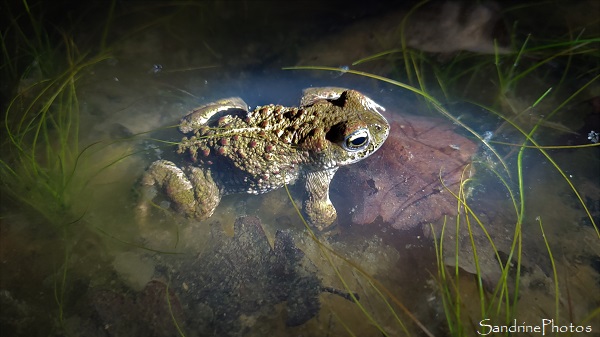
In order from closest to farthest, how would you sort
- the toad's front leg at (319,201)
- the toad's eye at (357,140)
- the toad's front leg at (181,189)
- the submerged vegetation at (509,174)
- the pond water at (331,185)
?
1. the submerged vegetation at (509,174)
2. the pond water at (331,185)
3. the toad's eye at (357,140)
4. the toad's front leg at (181,189)
5. the toad's front leg at (319,201)

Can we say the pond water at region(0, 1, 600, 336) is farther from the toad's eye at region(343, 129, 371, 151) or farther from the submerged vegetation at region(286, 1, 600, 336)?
the toad's eye at region(343, 129, 371, 151)

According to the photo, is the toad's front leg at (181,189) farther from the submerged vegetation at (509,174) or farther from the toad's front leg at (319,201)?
the submerged vegetation at (509,174)

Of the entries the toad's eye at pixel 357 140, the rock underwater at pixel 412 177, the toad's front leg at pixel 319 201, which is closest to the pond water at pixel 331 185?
the rock underwater at pixel 412 177

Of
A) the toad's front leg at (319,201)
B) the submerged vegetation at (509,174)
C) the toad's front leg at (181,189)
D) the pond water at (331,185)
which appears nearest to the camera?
the submerged vegetation at (509,174)

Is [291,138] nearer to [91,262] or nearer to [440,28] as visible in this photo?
[91,262]

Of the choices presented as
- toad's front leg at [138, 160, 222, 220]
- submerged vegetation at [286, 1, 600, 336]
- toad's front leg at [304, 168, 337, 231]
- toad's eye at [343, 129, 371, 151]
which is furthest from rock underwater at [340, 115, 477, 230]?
toad's front leg at [138, 160, 222, 220]

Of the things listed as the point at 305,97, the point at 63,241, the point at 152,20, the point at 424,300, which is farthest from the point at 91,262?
the point at 152,20

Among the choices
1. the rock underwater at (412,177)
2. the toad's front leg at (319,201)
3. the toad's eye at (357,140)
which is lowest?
the toad's front leg at (319,201)
